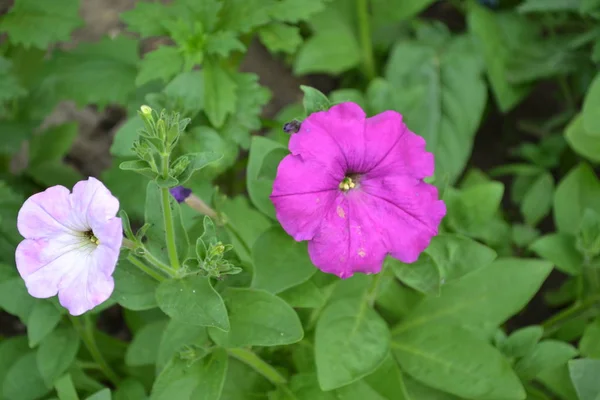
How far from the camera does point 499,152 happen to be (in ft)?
9.75

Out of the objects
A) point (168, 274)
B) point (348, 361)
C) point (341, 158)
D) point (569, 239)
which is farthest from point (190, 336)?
point (569, 239)

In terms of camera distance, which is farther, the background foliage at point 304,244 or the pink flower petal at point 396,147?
the background foliage at point 304,244

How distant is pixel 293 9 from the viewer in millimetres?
2117

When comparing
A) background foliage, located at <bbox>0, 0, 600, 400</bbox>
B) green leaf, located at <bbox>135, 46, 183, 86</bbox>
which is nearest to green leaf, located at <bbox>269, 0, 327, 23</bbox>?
background foliage, located at <bbox>0, 0, 600, 400</bbox>

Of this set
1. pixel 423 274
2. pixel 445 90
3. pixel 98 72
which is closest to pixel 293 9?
pixel 98 72

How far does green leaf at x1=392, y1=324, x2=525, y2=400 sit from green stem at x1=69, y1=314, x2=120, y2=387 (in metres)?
0.88

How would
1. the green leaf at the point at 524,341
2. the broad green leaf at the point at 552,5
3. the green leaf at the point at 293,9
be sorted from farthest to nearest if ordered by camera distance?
the broad green leaf at the point at 552,5
the green leaf at the point at 293,9
the green leaf at the point at 524,341

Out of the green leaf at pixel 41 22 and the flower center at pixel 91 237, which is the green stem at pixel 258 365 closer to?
the flower center at pixel 91 237

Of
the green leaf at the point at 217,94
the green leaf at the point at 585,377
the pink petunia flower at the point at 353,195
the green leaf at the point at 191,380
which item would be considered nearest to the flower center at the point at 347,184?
the pink petunia flower at the point at 353,195

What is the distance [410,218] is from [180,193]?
0.54 metres

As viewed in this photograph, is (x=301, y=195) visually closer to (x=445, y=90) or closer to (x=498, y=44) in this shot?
(x=445, y=90)

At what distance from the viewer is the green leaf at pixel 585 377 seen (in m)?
1.64

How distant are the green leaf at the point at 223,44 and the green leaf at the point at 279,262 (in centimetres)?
69

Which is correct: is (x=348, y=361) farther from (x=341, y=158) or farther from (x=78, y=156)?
(x=78, y=156)
